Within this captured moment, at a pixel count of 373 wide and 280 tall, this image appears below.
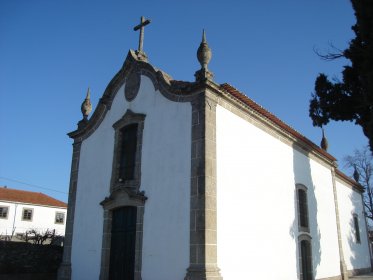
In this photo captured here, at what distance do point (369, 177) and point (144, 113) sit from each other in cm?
2337

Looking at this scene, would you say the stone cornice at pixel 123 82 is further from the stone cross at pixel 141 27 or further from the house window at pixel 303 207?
the house window at pixel 303 207

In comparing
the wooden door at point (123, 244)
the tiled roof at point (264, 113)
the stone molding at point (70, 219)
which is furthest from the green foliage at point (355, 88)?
the stone molding at point (70, 219)

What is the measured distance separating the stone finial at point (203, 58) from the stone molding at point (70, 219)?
214 inches

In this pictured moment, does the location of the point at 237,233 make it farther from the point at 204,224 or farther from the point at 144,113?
the point at 144,113

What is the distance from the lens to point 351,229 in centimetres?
1781

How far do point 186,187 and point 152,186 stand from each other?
1.15 m

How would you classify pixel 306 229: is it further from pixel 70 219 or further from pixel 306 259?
pixel 70 219

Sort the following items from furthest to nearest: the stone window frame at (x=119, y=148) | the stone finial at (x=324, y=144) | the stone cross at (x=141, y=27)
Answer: the stone finial at (x=324, y=144) → the stone cross at (x=141, y=27) → the stone window frame at (x=119, y=148)

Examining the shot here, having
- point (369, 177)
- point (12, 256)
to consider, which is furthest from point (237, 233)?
point (369, 177)

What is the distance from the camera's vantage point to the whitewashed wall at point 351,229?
16.6 metres

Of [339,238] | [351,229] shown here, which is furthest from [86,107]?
[351,229]

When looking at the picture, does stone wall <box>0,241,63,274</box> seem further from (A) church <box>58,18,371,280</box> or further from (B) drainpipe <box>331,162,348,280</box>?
(B) drainpipe <box>331,162,348,280</box>

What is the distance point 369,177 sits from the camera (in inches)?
1087

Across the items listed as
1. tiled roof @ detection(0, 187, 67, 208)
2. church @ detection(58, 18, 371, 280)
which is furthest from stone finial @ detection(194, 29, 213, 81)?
tiled roof @ detection(0, 187, 67, 208)
